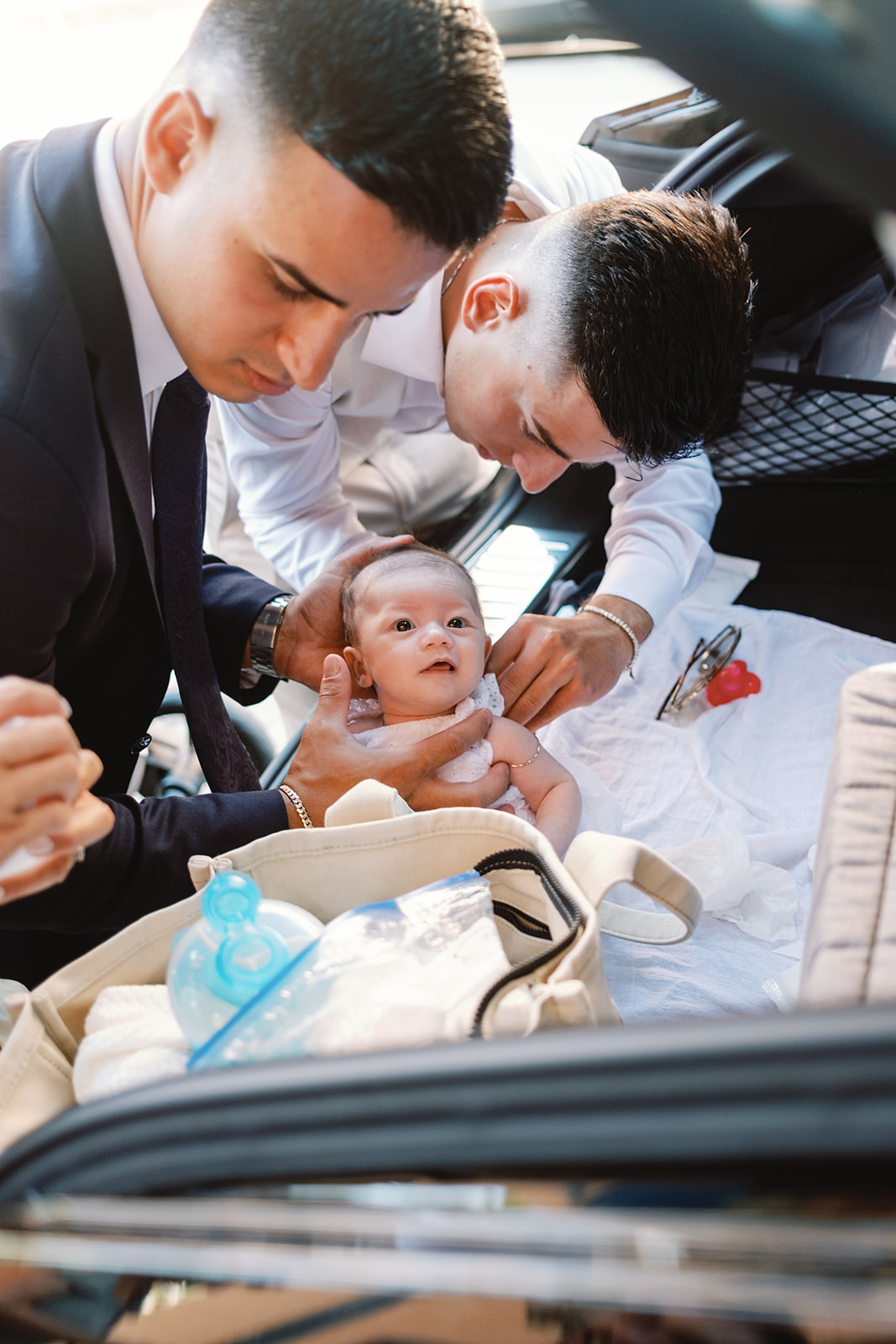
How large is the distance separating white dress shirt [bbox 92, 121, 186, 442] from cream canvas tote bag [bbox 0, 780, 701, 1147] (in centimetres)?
57

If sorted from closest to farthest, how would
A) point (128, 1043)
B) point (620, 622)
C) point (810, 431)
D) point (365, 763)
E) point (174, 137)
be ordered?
1. point (128, 1043)
2. point (174, 137)
3. point (365, 763)
4. point (620, 622)
5. point (810, 431)

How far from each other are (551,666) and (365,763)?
0.46m

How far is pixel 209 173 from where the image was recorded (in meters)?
0.84

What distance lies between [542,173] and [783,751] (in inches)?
49.6

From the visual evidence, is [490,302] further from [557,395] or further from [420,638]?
[420,638]

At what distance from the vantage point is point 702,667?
1.79 m

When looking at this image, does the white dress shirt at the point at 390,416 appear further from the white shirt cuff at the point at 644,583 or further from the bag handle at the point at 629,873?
the bag handle at the point at 629,873

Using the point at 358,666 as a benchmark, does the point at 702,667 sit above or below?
below

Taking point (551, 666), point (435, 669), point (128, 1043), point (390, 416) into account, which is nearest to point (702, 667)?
point (551, 666)

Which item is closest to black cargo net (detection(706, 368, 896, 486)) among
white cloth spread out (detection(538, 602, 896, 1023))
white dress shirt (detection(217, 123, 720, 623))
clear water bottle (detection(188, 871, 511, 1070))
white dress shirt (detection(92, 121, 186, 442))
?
white dress shirt (detection(217, 123, 720, 623))

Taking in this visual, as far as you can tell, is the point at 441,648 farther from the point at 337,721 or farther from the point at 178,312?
the point at 178,312

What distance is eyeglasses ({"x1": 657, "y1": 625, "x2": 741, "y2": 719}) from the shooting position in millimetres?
1753

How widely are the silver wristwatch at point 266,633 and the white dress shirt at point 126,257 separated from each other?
624 mm

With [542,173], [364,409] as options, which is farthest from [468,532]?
[542,173]
